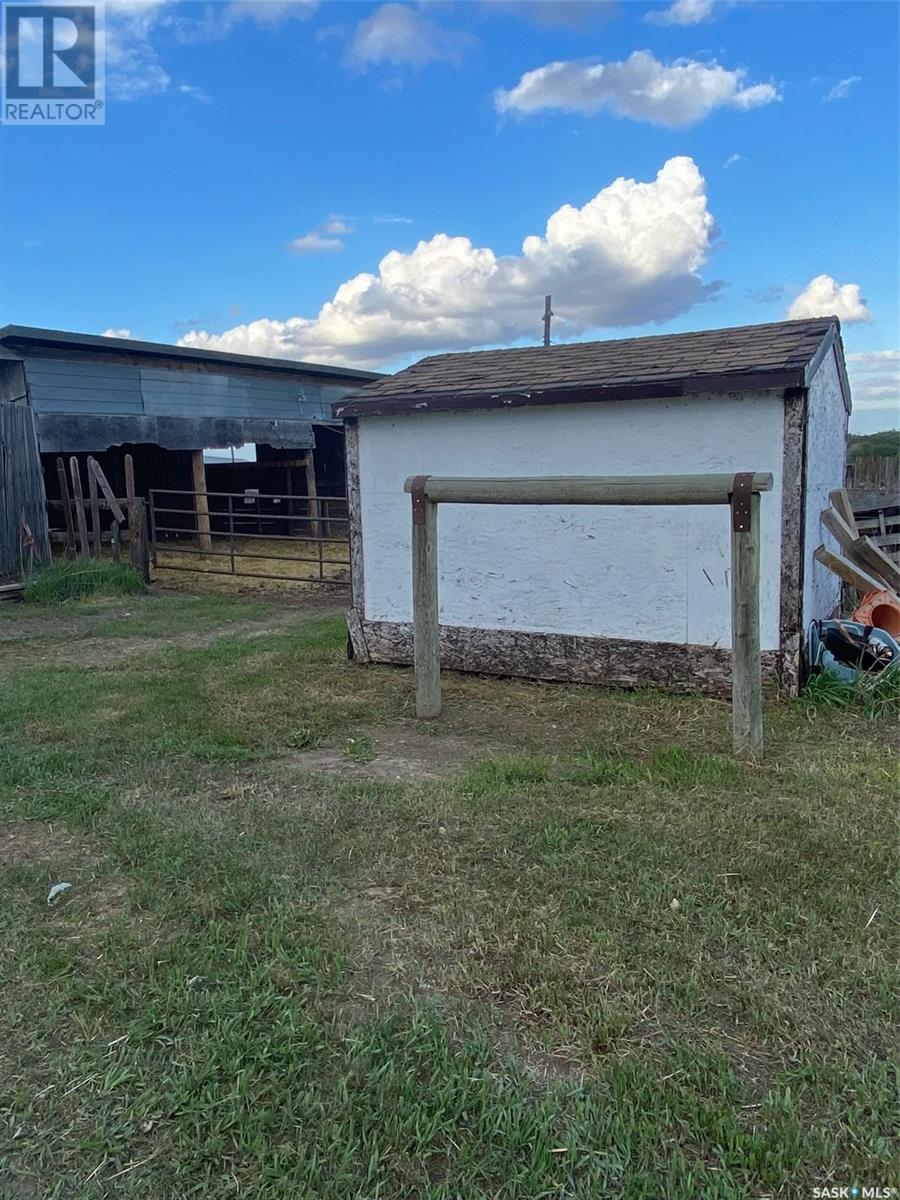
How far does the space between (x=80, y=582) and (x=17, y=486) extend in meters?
1.75

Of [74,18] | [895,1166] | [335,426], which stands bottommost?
[895,1166]

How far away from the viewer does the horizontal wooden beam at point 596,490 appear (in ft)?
13.8

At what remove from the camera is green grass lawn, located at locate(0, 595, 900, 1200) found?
69.7 inches

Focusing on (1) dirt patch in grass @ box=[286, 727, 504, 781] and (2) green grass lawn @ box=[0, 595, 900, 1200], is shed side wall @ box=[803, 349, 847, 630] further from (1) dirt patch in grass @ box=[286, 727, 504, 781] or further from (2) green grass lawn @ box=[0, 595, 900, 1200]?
(1) dirt patch in grass @ box=[286, 727, 504, 781]

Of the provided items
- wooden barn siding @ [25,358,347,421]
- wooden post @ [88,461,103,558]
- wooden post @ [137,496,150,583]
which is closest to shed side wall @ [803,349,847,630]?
wooden post @ [137,496,150,583]

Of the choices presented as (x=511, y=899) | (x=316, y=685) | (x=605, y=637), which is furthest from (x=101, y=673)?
(x=511, y=899)

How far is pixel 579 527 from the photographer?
5.77 meters

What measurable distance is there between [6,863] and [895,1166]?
3.02 m

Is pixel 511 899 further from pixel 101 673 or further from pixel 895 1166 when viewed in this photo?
pixel 101 673

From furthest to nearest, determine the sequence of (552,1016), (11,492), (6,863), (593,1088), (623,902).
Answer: (11,492) → (6,863) → (623,902) → (552,1016) → (593,1088)

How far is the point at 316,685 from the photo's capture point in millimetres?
5871

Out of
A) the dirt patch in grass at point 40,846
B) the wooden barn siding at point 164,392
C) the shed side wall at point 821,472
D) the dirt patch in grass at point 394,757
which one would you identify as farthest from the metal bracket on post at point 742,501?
the wooden barn siding at point 164,392

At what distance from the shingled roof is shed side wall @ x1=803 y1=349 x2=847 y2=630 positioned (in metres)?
0.26

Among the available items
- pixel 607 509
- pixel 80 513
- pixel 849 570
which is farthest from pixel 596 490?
pixel 80 513
